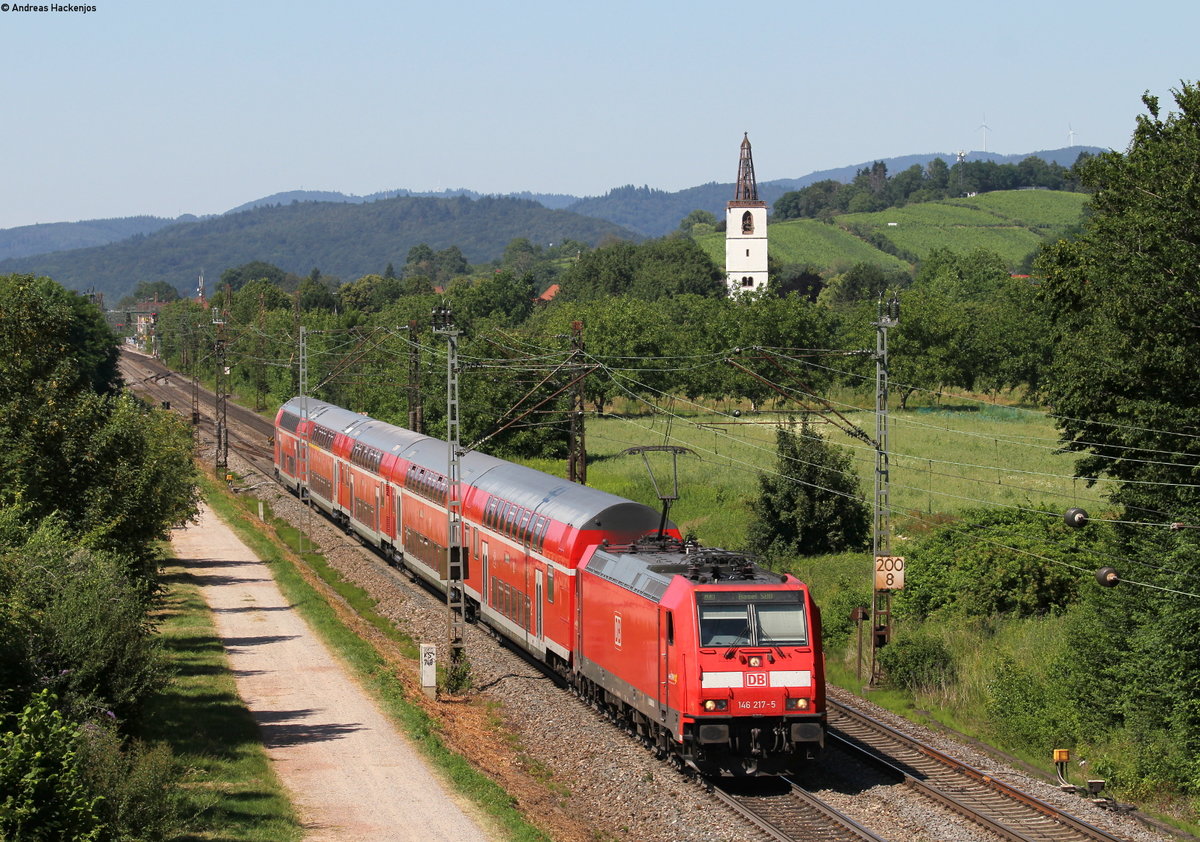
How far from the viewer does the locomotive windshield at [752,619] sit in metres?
21.5

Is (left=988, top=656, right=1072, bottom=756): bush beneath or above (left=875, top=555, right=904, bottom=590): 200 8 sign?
beneath

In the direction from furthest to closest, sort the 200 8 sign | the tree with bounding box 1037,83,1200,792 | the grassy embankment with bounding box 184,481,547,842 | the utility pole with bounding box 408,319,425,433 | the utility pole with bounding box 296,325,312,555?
the utility pole with bounding box 408,319,425,433 → the utility pole with bounding box 296,325,312,555 → the 200 8 sign → the tree with bounding box 1037,83,1200,792 → the grassy embankment with bounding box 184,481,547,842

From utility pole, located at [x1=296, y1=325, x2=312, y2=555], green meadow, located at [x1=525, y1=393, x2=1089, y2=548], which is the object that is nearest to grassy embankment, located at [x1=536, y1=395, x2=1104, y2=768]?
green meadow, located at [x1=525, y1=393, x2=1089, y2=548]

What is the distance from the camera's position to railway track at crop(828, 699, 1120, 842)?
20.1 metres

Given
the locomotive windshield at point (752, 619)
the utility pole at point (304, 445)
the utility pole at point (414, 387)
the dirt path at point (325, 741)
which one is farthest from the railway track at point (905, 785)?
the utility pole at point (304, 445)

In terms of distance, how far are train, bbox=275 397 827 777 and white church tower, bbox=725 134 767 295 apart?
122m

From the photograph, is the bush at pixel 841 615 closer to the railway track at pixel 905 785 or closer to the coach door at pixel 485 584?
the railway track at pixel 905 785

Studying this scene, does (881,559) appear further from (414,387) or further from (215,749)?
(414,387)

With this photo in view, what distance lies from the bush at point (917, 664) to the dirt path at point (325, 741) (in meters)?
12.5

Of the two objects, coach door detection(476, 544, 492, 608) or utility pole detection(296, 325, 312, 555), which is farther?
utility pole detection(296, 325, 312, 555)

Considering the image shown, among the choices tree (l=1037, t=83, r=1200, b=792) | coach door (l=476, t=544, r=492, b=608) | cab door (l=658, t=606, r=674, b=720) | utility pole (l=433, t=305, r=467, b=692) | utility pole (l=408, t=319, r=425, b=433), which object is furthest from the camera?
utility pole (l=408, t=319, r=425, b=433)

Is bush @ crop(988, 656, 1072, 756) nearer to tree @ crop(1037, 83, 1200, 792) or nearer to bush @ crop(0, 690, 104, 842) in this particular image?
tree @ crop(1037, 83, 1200, 792)

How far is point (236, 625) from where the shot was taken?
130ft

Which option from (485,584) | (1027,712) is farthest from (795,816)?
(485,584)
